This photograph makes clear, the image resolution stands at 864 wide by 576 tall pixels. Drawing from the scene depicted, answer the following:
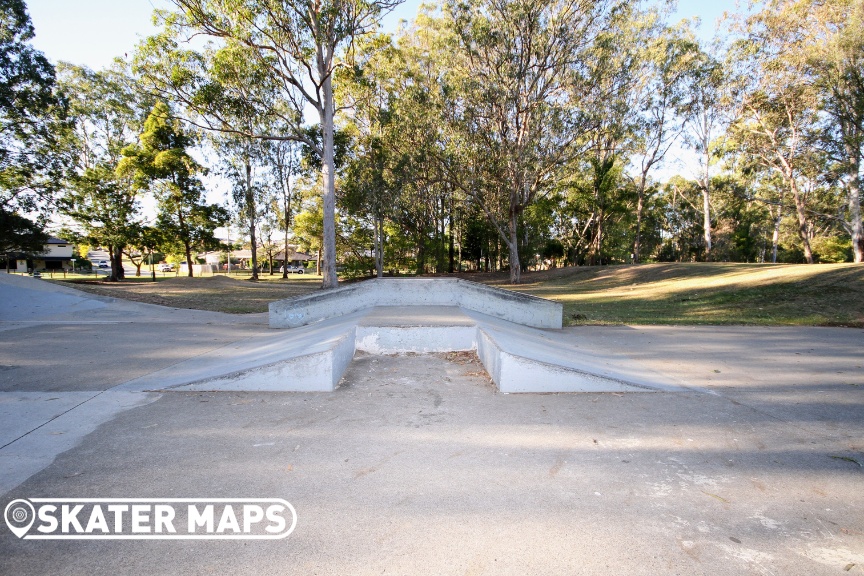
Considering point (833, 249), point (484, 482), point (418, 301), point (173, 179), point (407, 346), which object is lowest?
point (484, 482)

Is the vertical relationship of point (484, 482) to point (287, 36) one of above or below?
below

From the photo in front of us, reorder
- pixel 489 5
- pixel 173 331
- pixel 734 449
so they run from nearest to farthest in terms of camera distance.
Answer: pixel 734 449 < pixel 173 331 < pixel 489 5

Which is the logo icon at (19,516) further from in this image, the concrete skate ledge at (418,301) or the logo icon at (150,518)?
the concrete skate ledge at (418,301)

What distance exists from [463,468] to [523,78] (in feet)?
80.6

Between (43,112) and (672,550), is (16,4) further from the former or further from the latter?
(672,550)

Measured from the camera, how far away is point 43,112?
2281 cm

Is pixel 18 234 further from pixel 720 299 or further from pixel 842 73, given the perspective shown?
pixel 842 73

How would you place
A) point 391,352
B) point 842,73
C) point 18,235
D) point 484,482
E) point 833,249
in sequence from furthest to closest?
point 833,249, point 18,235, point 842,73, point 391,352, point 484,482

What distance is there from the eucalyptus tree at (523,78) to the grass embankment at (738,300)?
9039 mm

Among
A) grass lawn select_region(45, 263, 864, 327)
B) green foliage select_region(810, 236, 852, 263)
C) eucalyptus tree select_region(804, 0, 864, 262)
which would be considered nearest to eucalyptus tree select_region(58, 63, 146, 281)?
grass lawn select_region(45, 263, 864, 327)

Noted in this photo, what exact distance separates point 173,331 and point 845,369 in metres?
12.5

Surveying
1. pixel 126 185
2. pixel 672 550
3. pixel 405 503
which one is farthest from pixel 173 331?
pixel 126 185

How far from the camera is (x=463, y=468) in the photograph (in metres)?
3.25

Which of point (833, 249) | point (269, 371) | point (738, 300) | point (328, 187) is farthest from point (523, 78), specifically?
point (833, 249)
